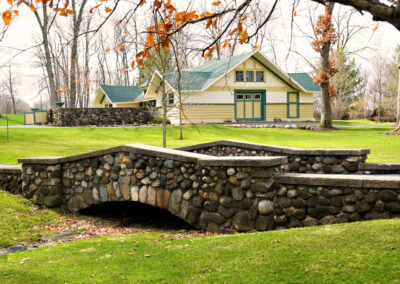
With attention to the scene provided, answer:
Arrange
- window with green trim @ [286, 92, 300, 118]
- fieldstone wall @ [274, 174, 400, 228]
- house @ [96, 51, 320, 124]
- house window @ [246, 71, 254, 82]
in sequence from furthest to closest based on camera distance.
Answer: window with green trim @ [286, 92, 300, 118], house window @ [246, 71, 254, 82], house @ [96, 51, 320, 124], fieldstone wall @ [274, 174, 400, 228]

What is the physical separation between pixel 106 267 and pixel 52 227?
11.1 ft

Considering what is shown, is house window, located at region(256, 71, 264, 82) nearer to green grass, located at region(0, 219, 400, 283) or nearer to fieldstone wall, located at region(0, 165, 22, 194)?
fieldstone wall, located at region(0, 165, 22, 194)

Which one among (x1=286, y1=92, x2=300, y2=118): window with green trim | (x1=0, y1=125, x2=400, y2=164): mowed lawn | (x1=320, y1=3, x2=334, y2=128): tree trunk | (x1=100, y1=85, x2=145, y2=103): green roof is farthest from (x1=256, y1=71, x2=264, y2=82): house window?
(x1=100, y1=85, x2=145, y2=103): green roof

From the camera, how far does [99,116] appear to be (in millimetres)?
31781

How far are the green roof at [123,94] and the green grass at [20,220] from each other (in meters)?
30.6

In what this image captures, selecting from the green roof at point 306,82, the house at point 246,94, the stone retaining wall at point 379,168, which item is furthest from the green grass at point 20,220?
the green roof at point 306,82

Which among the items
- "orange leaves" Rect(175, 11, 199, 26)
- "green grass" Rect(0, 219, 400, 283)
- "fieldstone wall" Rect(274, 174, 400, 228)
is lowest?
"green grass" Rect(0, 219, 400, 283)

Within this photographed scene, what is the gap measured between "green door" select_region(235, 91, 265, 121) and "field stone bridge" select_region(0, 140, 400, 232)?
81.0ft

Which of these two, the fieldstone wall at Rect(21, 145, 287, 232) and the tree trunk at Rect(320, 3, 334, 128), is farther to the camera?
the tree trunk at Rect(320, 3, 334, 128)

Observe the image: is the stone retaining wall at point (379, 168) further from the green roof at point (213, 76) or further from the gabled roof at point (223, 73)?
the gabled roof at point (223, 73)

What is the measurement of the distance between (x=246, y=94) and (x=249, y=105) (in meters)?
1.00

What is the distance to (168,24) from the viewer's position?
190 inches

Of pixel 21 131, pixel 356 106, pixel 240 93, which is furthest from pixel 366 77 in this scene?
pixel 21 131

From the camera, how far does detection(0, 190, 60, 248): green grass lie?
6.83 metres
